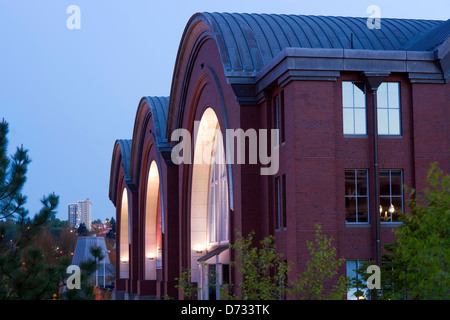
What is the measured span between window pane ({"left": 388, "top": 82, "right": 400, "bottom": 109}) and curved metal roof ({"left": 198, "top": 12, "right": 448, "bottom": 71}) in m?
5.22

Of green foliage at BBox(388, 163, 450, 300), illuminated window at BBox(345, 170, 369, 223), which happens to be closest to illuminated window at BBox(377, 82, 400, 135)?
illuminated window at BBox(345, 170, 369, 223)

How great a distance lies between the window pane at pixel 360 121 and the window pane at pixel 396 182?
2003 millimetres

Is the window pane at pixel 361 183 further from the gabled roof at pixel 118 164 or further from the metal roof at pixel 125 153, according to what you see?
the metal roof at pixel 125 153

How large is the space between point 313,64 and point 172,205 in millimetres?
22658

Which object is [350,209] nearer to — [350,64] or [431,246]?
[350,64]

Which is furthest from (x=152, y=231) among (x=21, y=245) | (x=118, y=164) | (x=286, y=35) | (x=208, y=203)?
(x=21, y=245)

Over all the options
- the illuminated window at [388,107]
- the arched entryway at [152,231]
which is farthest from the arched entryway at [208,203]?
the arched entryway at [152,231]

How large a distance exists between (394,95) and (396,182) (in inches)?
132

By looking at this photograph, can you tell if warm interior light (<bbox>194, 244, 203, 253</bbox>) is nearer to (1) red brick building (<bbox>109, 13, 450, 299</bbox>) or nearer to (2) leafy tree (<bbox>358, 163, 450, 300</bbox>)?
(1) red brick building (<bbox>109, 13, 450, 299</bbox>)

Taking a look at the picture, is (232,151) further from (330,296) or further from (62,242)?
(62,242)

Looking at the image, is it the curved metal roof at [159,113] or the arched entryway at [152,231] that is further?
the arched entryway at [152,231]

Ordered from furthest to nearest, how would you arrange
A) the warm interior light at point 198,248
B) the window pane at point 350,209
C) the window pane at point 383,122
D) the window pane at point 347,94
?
the warm interior light at point 198,248
the window pane at point 383,122
the window pane at point 347,94
the window pane at point 350,209

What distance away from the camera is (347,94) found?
94.4 ft

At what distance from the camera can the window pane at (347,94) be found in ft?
94.3
